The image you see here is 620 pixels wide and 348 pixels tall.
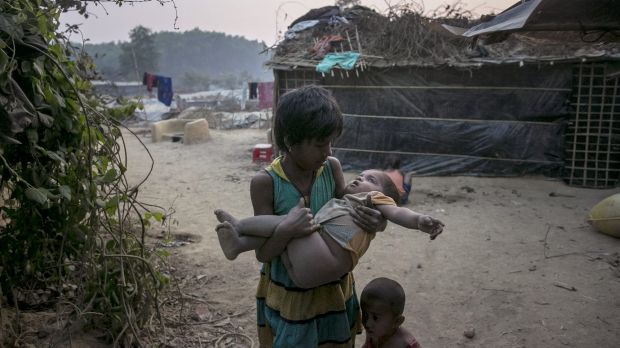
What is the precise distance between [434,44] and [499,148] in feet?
7.54

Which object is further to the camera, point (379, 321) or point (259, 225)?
point (379, 321)

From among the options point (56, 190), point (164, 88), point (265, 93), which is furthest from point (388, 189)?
point (164, 88)

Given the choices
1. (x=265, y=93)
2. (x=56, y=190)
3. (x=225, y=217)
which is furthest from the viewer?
(x=265, y=93)

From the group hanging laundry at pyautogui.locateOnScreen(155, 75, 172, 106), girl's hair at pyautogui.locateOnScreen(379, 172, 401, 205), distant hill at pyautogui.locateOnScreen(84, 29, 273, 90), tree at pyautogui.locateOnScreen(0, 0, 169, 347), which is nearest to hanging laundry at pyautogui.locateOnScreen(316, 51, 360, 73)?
tree at pyautogui.locateOnScreen(0, 0, 169, 347)

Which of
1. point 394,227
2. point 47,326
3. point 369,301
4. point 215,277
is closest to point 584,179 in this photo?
point 394,227

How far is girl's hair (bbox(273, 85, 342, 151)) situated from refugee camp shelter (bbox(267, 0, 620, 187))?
611 centimetres

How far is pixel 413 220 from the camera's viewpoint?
1377 millimetres

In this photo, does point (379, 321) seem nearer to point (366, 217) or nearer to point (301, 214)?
point (366, 217)

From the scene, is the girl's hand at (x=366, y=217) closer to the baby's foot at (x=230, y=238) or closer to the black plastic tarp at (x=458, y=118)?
the baby's foot at (x=230, y=238)

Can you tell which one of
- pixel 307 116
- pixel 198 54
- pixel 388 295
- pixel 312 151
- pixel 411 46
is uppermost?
pixel 198 54

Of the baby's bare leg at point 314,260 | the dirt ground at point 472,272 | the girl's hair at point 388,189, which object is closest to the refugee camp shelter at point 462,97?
the dirt ground at point 472,272

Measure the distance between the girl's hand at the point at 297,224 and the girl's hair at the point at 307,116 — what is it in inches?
9.5

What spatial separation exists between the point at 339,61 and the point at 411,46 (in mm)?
1404

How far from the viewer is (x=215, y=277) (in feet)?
13.0
